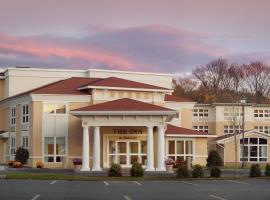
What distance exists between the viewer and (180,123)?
62.0m

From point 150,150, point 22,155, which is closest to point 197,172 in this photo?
point 150,150

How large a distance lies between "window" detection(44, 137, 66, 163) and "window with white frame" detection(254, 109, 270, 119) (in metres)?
33.6

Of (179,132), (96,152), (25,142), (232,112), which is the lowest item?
(96,152)

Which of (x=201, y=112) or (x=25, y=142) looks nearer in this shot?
(x=25, y=142)

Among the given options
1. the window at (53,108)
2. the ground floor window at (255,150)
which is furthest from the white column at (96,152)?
the ground floor window at (255,150)

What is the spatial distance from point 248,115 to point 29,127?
33.9 meters

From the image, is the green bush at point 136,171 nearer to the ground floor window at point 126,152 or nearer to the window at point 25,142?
the ground floor window at point 126,152

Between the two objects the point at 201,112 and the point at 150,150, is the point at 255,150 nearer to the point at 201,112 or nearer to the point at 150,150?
the point at 201,112

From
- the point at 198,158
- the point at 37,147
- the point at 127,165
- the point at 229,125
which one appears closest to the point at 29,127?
the point at 37,147

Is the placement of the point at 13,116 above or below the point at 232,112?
below

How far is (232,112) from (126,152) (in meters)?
28.5

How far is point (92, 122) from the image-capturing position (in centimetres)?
4728

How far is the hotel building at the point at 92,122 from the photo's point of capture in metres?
47.4

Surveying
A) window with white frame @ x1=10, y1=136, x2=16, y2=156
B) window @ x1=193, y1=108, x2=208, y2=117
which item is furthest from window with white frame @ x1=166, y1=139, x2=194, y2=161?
window @ x1=193, y1=108, x2=208, y2=117
